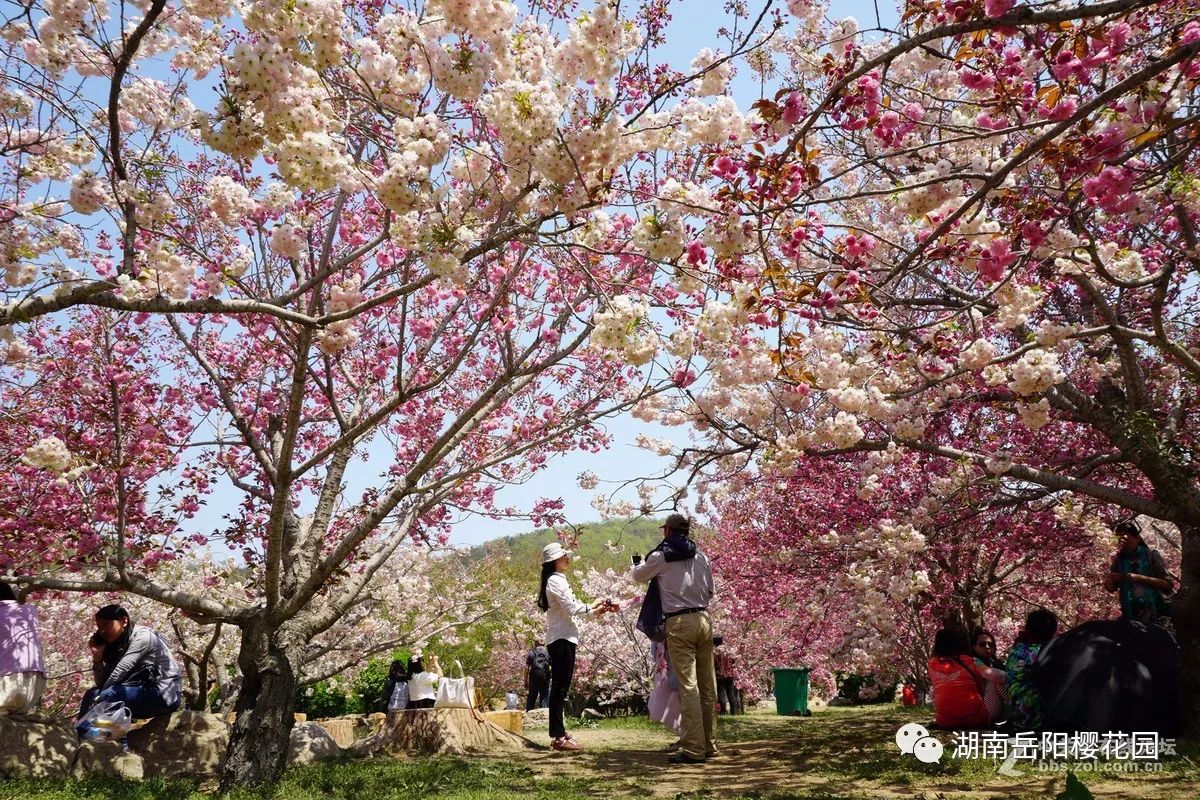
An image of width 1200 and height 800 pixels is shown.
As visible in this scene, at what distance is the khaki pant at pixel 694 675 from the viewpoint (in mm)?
5547

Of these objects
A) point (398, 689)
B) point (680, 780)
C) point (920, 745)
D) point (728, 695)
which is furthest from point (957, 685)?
point (728, 695)

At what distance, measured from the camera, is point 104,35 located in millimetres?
3691

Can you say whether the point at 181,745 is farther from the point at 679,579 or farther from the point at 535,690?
the point at 535,690

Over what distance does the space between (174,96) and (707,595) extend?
15.9 feet

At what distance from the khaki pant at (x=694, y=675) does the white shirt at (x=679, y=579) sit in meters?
0.10

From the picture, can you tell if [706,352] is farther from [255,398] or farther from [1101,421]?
[255,398]

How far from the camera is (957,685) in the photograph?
19.2 feet

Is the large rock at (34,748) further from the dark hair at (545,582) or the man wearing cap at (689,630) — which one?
the man wearing cap at (689,630)

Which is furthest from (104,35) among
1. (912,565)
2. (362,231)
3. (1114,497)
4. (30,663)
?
(912,565)

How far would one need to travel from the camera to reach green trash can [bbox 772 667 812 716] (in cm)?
1470

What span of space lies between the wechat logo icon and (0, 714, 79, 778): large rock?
5.31 m

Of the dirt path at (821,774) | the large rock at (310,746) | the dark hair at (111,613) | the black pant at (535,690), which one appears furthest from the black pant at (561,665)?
the black pant at (535,690)

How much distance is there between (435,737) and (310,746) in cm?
104

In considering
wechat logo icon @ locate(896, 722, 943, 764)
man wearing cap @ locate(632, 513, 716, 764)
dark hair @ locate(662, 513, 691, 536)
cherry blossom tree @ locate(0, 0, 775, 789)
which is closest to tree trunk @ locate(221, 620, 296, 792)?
cherry blossom tree @ locate(0, 0, 775, 789)
